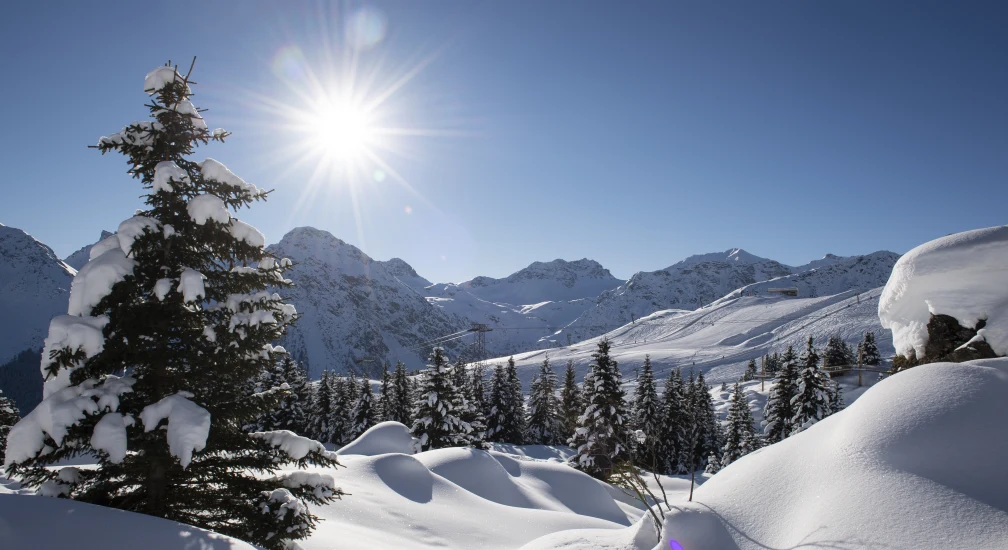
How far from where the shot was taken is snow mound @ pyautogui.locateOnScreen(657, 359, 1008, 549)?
4.46 m

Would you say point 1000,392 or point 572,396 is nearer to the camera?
point 1000,392

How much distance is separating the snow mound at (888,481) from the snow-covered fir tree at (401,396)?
38871 millimetres

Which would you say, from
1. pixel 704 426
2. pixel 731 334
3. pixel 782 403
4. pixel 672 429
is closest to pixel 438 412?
pixel 782 403

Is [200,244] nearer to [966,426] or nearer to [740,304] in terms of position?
[966,426]

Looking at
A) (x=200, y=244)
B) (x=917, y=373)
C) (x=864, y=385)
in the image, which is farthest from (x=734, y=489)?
(x=864, y=385)

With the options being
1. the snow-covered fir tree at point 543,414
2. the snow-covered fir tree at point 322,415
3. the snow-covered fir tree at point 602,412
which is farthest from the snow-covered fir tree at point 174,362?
the snow-covered fir tree at point 543,414

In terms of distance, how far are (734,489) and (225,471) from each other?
7375 mm

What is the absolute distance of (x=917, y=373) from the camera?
259 inches

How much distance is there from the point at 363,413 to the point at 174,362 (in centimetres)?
3942

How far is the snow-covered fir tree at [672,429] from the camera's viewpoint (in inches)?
1679

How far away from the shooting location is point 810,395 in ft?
92.8

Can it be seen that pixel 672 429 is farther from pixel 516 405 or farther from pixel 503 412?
pixel 503 412

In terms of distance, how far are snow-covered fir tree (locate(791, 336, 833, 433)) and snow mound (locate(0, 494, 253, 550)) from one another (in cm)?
3208

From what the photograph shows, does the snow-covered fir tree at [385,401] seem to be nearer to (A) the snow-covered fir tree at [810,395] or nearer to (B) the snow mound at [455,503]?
(B) the snow mound at [455,503]
